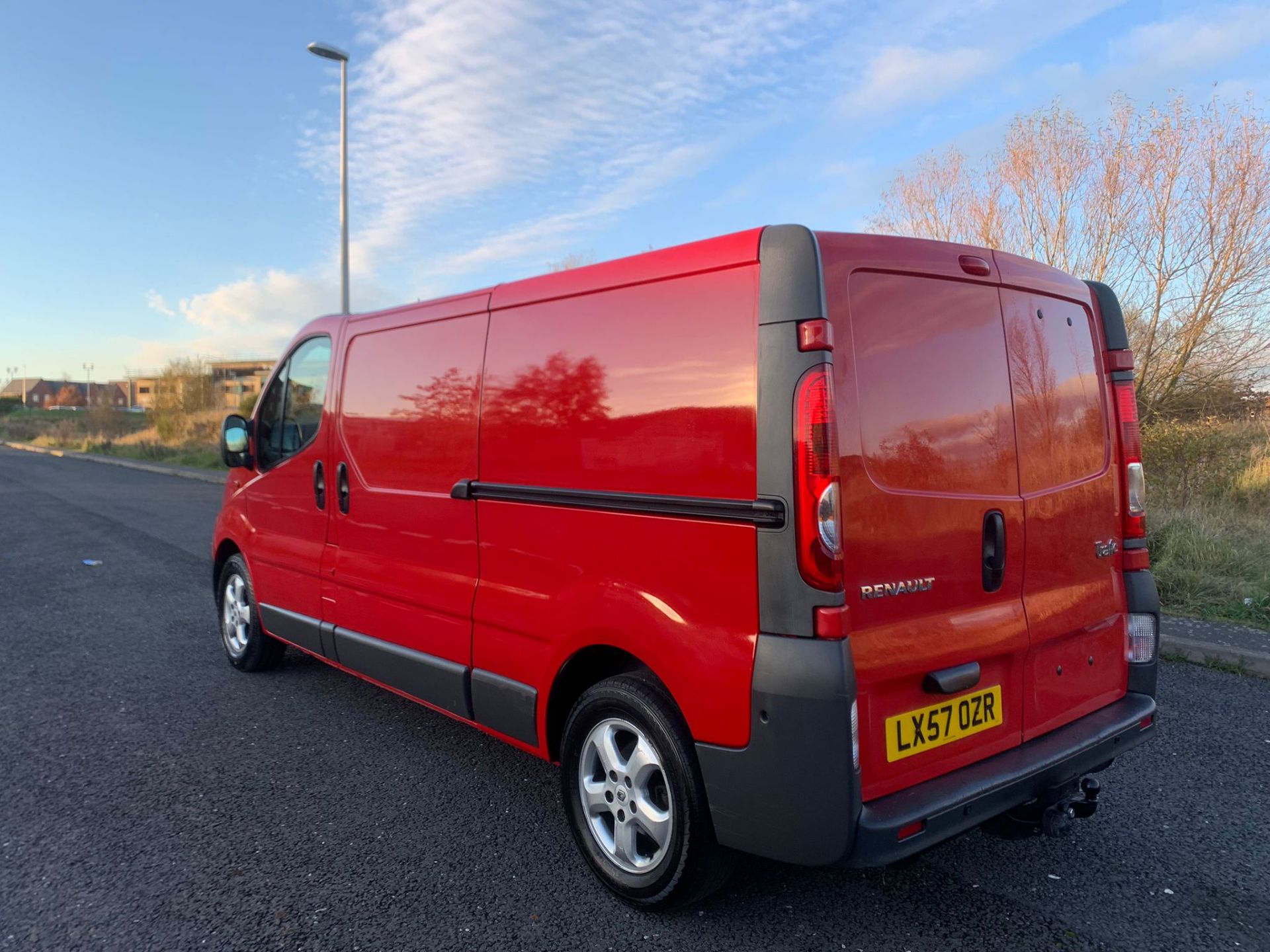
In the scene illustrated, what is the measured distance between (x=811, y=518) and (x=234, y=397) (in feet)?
163

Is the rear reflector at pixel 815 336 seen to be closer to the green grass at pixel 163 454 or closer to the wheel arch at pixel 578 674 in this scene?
the wheel arch at pixel 578 674

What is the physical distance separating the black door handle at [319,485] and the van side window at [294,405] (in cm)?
18

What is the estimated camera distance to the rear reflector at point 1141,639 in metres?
3.16

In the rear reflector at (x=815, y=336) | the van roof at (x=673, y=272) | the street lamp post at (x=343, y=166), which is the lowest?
the rear reflector at (x=815, y=336)

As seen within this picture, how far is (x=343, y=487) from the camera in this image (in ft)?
13.8

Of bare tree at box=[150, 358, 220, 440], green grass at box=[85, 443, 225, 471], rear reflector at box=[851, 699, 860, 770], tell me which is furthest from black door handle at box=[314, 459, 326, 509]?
bare tree at box=[150, 358, 220, 440]

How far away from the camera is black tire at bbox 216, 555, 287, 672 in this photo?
5.17 metres

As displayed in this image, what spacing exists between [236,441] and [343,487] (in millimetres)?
1260

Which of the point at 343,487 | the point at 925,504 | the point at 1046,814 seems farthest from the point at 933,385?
the point at 343,487

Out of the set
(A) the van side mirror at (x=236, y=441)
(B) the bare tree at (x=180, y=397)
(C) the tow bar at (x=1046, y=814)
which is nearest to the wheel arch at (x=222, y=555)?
(A) the van side mirror at (x=236, y=441)

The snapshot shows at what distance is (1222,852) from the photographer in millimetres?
3088

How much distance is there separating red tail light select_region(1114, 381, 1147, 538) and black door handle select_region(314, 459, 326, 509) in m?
3.53

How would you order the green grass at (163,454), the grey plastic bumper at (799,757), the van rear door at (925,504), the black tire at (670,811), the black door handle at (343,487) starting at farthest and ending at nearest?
the green grass at (163,454) → the black door handle at (343,487) → the black tire at (670,811) → the van rear door at (925,504) → the grey plastic bumper at (799,757)

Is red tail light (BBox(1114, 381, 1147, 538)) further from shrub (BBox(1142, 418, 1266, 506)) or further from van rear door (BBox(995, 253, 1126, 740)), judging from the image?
shrub (BBox(1142, 418, 1266, 506))
